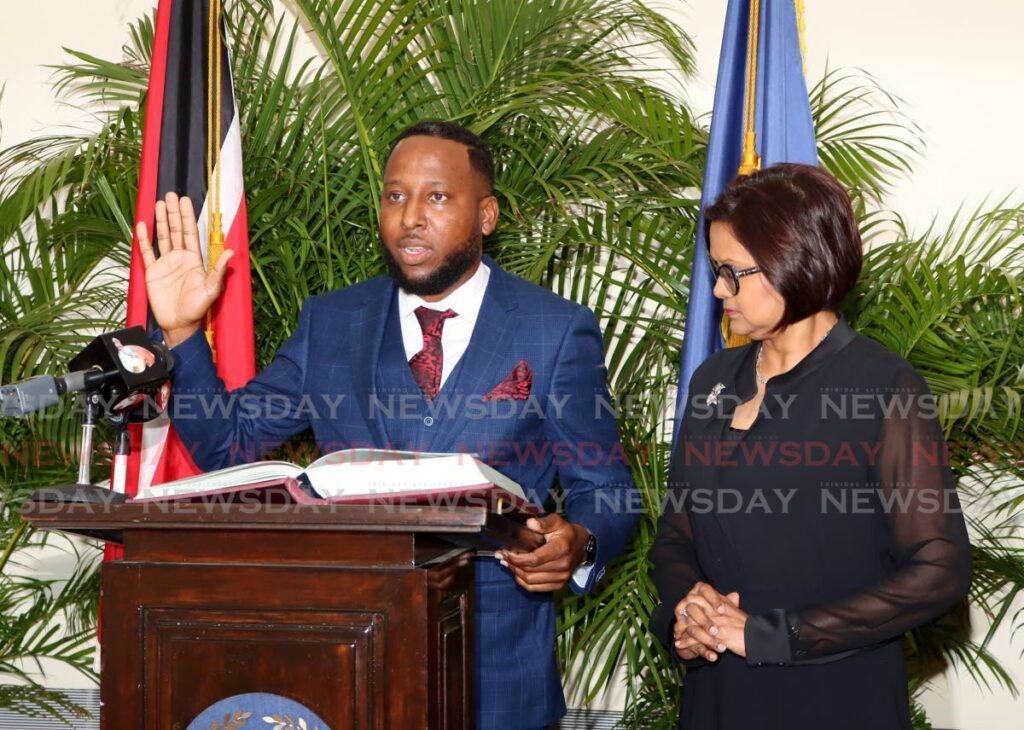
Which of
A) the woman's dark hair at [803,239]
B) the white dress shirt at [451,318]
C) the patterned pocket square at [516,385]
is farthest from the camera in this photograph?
the white dress shirt at [451,318]

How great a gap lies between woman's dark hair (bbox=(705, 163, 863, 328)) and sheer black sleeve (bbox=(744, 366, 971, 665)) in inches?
9.1

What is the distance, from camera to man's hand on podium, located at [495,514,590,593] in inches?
82.9

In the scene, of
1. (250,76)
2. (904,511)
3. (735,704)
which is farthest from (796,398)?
(250,76)

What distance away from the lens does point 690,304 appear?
316 cm

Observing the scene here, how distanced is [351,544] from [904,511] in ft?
3.01

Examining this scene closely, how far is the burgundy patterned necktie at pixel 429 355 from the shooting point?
8.26 feet

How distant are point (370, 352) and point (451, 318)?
0.21m

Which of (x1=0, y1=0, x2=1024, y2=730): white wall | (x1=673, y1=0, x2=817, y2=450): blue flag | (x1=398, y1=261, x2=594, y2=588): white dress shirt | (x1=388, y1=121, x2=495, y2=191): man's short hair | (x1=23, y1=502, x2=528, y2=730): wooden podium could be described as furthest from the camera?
(x1=0, y1=0, x2=1024, y2=730): white wall

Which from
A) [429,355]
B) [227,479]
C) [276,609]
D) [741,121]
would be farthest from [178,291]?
[741,121]

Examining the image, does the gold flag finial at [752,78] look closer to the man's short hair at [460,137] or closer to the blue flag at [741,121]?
the blue flag at [741,121]

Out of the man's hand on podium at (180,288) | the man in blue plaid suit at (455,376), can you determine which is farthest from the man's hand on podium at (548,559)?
the man's hand on podium at (180,288)

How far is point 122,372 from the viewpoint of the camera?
6.32 ft

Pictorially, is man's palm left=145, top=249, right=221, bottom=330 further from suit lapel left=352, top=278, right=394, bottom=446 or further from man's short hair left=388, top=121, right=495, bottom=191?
man's short hair left=388, top=121, right=495, bottom=191

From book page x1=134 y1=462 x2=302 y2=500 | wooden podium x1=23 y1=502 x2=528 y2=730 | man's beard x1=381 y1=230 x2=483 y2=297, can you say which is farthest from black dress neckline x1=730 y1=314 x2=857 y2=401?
book page x1=134 y1=462 x2=302 y2=500
